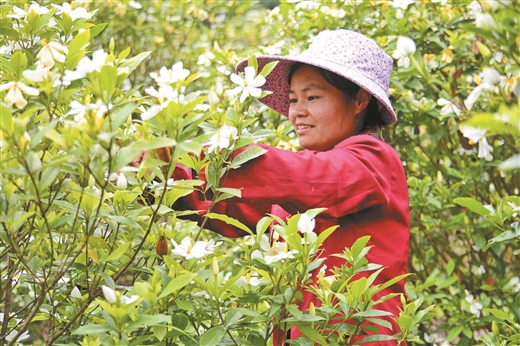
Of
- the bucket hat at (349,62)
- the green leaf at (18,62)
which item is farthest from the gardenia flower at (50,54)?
the bucket hat at (349,62)

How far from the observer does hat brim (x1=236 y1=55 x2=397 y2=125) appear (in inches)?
75.8

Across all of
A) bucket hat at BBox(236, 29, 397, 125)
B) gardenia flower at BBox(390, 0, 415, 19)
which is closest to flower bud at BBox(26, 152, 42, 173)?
bucket hat at BBox(236, 29, 397, 125)

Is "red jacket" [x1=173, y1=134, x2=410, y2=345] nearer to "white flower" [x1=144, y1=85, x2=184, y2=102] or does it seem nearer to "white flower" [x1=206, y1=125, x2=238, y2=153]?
"white flower" [x1=206, y1=125, x2=238, y2=153]

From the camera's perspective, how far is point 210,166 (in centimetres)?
150

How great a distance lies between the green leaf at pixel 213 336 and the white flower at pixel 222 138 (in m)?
0.35

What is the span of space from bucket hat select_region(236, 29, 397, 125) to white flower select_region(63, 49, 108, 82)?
0.74m

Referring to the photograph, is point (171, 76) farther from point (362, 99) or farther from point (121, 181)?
point (362, 99)

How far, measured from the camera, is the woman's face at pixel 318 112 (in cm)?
198

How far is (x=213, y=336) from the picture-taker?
1399mm

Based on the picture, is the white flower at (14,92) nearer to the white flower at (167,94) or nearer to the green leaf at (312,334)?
the white flower at (167,94)

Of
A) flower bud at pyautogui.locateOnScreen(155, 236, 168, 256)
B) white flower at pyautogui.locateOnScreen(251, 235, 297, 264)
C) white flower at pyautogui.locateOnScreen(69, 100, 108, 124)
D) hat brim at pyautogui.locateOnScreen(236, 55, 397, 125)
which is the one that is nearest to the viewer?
white flower at pyautogui.locateOnScreen(69, 100, 108, 124)

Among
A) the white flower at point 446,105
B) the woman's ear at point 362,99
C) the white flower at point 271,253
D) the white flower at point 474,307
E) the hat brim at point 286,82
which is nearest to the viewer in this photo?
the white flower at point 271,253

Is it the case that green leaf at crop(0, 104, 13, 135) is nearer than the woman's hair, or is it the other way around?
green leaf at crop(0, 104, 13, 135)

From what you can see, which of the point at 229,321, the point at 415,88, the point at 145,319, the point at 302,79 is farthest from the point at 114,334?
the point at 415,88
